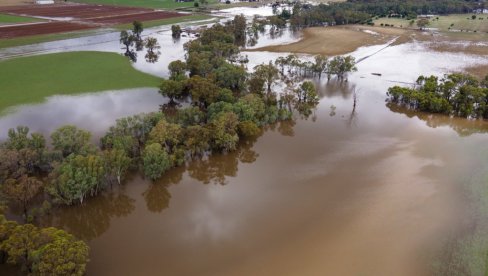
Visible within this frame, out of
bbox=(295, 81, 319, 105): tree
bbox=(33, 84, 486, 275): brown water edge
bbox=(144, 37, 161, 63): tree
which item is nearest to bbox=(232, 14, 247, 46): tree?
bbox=(144, 37, 161, 63): tree

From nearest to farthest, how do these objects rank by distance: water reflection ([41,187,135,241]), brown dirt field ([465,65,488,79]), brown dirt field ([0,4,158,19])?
water reflection ([41,187,135,241]) → brown dirt field ([465,65,488,79]) → brown dirt field ([0,4,158,19])

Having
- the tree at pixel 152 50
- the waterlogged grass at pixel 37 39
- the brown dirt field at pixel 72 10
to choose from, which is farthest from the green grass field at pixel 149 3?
the tree at pixel 152 50

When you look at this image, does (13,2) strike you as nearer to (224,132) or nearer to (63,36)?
(63,36)

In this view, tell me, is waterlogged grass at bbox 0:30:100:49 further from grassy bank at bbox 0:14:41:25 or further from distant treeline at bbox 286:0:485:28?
distant treeline at bbox 286:0:485:28

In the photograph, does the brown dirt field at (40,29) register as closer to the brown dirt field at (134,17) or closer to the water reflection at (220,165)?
the brown dirt field at (134,17)

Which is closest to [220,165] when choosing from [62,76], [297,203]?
[297,203]

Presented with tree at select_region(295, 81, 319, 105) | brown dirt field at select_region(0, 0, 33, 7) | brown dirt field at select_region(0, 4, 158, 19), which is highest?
brown dirt field at select_region(0, 0, 33, 7)

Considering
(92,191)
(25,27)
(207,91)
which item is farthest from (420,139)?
(25,27)
